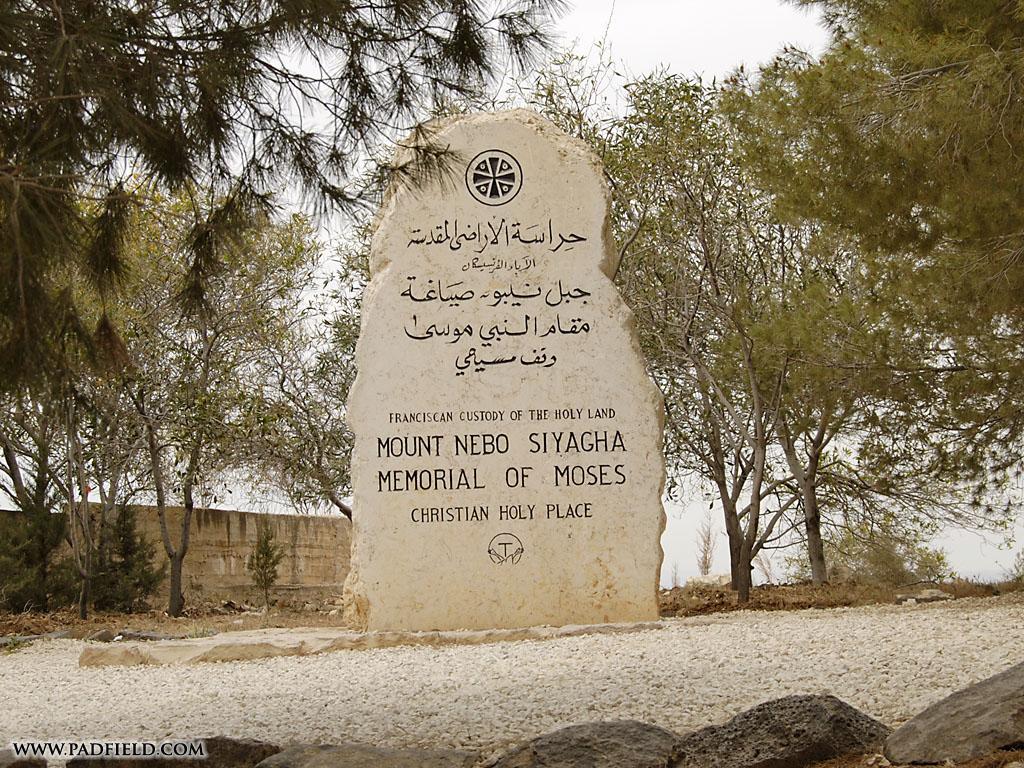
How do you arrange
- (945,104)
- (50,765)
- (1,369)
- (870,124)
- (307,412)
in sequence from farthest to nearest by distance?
1. (307,412)
2. (870,124)
3. (945,104)
4. (50,765)
5. (1,369)

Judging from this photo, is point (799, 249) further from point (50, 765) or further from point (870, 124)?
point (50, 765)

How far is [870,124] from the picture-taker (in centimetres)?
740

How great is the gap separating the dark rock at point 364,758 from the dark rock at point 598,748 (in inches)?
7.6

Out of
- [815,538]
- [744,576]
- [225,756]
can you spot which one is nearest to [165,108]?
[225,756]

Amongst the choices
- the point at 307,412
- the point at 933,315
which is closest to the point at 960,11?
the point at 933,315

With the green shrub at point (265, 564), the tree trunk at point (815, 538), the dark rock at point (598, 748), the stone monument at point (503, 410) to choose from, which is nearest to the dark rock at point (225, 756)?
the dark rock at point (598, 748)

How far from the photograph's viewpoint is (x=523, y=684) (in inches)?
222

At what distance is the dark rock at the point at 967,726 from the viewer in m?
3.57

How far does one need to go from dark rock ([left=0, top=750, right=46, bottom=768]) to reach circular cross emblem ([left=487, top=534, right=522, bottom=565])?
434 cm

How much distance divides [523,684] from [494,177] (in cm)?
482

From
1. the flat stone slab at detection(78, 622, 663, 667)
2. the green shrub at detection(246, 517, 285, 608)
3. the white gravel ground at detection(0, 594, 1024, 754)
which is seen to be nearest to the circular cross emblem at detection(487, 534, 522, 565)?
the flat stone slab at detection(78, 622, 663, 667)

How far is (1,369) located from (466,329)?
4844 mm

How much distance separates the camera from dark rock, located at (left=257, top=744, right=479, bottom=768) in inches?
156

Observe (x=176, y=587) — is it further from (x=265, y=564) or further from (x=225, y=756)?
(x=225, y=756)
